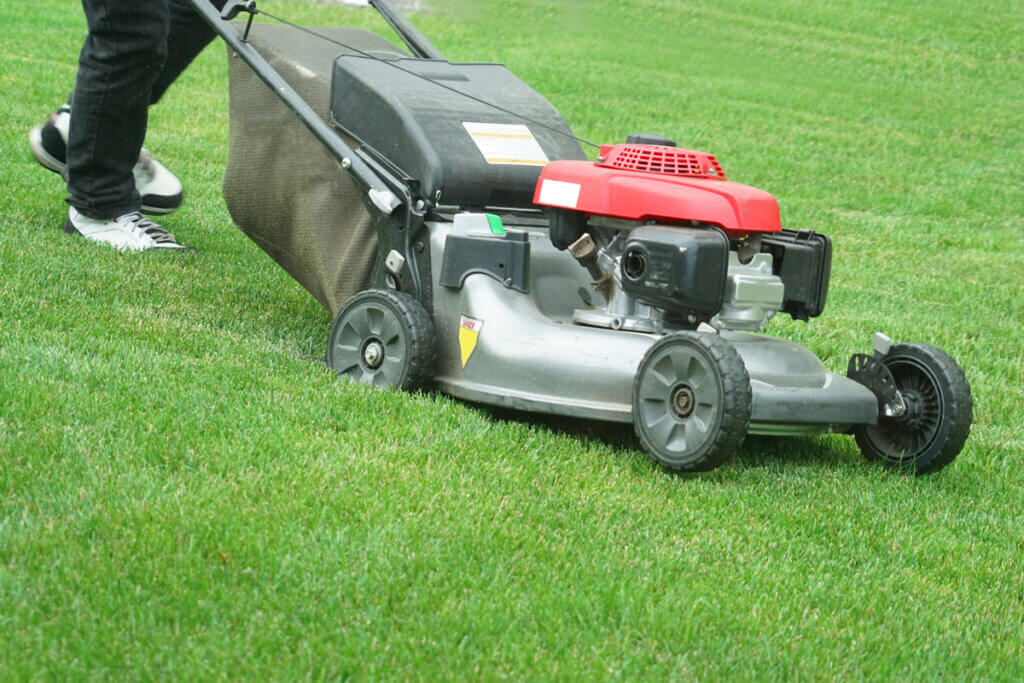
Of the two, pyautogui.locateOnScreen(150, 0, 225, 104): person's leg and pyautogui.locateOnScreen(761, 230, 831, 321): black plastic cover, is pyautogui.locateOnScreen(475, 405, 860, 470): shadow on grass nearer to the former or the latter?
pyautogui.locateOnScreen(761, 230, 831, 321): black plastic cover

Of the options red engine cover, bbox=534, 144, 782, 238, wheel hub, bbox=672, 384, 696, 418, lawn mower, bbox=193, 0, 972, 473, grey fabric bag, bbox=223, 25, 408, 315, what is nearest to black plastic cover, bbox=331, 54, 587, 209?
lawn mower, bbox=193, 0, 972, 473

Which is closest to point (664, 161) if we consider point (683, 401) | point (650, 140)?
point (650, 140)

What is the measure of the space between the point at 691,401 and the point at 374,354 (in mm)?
865

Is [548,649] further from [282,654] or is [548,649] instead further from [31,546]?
[31,546]

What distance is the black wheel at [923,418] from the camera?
9.20 feet

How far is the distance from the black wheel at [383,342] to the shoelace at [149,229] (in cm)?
142

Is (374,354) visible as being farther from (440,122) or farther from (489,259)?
(440,122)

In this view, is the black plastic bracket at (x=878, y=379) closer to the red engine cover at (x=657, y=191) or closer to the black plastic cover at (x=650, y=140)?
the red engine cover at (x=657, y=191)

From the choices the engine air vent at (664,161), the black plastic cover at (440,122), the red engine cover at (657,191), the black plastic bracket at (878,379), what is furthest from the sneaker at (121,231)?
the black plastic bracket at (878,379)

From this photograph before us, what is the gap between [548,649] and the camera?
1.91 meters

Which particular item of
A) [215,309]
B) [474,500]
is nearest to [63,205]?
[215,309]

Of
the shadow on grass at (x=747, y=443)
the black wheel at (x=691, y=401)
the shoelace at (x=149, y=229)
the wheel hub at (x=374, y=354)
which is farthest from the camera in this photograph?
the shoelace at (x=149, y=229)

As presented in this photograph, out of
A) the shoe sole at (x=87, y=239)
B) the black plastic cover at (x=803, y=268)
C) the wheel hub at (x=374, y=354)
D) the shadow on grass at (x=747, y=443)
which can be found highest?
the black plastic cover at (x=803, y=268)

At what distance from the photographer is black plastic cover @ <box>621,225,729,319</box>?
8.64 feet
